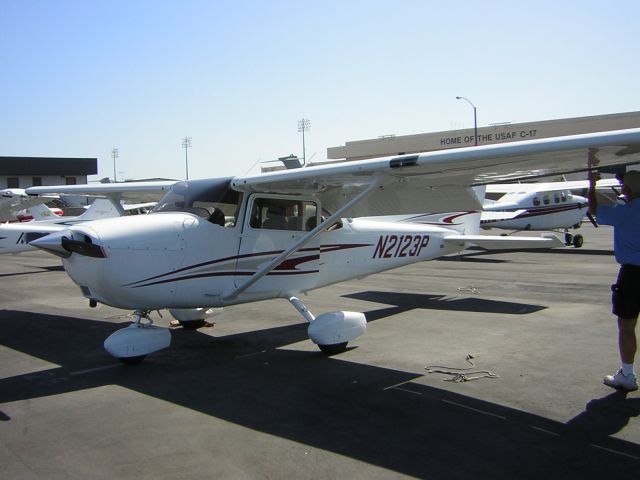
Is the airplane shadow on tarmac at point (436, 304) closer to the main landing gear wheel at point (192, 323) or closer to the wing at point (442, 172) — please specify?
the wing at point (442, 172)

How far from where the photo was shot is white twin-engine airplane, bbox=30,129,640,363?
586cm

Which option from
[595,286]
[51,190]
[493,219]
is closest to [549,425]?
[595,286]

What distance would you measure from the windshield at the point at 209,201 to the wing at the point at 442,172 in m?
0.19

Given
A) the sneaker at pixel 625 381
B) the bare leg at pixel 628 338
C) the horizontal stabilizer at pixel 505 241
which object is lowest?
the sneaker at pixel 625 381

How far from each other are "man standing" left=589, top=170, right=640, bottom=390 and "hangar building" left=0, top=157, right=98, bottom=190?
214 feet

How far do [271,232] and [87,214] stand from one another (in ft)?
41.5

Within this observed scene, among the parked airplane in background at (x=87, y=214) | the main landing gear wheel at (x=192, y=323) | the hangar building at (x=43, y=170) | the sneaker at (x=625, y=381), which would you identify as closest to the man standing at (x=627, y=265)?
the sneaker at (x=625, y=381)

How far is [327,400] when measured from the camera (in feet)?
16.9

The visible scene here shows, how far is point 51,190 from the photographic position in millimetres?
11508

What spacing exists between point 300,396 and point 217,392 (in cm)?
81

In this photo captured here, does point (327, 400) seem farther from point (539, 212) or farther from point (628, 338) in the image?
point (539, 212)

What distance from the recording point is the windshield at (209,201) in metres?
6.92

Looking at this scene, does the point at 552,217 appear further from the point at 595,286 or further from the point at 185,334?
the point at 185,334

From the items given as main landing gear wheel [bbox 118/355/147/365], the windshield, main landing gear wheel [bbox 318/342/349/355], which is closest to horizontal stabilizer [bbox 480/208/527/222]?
main landing gear wheel [bbox 318/342/349/355]
